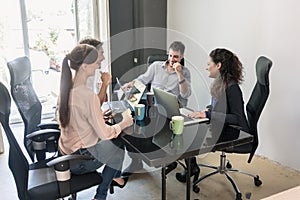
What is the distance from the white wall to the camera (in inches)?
116

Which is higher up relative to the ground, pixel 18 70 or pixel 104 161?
pixel 18 70

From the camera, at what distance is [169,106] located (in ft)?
7.27

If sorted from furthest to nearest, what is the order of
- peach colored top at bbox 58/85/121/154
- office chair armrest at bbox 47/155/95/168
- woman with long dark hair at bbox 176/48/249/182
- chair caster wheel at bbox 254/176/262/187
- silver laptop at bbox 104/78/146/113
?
chair caster wheel at bbox 254/176/262/187 < silver laptop at bbox 104/78/146/113 < woman with long dark hair at bbox 176/48/249/182 < peach colored top at bbox 58/85/121/154 < office chair armrest at bbox 47/155/95/168

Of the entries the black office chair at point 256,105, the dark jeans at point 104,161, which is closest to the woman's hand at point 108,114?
the dark jeans at point 104,161

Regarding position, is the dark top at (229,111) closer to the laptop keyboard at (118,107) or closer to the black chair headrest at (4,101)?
the laptop keyboard at (118,107)

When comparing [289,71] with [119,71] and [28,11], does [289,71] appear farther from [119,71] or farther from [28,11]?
[28,11]

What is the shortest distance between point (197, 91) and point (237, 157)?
1.13 metres

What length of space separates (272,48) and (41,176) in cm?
235

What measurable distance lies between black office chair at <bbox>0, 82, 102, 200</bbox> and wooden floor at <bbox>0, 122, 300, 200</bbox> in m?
0.75

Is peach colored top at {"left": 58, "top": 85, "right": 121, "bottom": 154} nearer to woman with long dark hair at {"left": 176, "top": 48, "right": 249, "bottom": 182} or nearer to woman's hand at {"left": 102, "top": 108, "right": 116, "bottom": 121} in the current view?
woman's hand at {"left": 102, "top": 108, "right": 116, "bottom": 121}

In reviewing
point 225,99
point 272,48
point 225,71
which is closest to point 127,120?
point 225,99

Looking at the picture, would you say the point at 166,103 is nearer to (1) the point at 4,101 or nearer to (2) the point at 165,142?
(2) the point at 165,142

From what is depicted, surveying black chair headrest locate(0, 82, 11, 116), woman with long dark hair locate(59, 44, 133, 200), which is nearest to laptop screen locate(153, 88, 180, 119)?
woman with long dark hair locate(59, 44, 133, 200)

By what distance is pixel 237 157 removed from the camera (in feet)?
10.9
